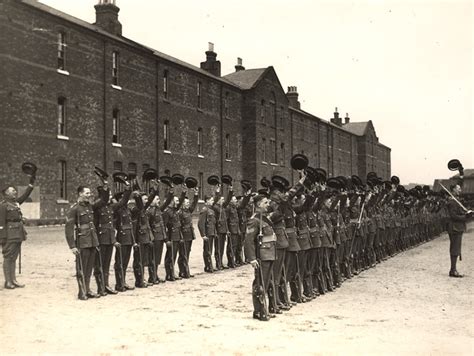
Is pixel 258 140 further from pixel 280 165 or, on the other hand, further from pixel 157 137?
pixel 157 137

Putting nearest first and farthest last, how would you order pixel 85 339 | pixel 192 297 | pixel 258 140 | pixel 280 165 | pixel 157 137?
pixel 85 339, pixel 192 297, pixel 157 137, pixel 258 140, pixel 280 165

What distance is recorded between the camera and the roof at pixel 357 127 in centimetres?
7369

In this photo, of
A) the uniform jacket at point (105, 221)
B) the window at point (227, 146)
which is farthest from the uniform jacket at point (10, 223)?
the window at point (227, 146)

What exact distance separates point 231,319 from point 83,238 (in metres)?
3.26

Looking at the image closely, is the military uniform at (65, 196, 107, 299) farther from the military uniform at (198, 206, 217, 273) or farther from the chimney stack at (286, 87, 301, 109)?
the chimney stack at (286, 87, 301, 109)

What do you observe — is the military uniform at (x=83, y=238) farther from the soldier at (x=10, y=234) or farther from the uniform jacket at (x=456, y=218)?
the uniform jacket at (x=456, y=218)

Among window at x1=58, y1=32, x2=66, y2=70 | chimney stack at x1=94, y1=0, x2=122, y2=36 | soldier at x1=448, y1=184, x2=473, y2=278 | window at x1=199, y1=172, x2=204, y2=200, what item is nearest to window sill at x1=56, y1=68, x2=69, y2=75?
window at x1=58, y1=32, x2=66, y2=70

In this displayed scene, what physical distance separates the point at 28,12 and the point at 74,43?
9.34ft

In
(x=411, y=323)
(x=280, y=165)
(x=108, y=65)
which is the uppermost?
(x=108, y=65)

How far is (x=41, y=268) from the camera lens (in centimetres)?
1435

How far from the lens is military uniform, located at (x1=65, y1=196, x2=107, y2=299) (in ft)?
32.4

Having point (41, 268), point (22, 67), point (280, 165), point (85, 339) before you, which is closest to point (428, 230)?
point (41, 268)

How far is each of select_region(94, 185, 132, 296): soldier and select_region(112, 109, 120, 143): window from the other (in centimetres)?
1916

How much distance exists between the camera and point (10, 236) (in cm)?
1131
